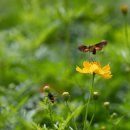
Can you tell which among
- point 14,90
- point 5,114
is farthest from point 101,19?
point 5,114

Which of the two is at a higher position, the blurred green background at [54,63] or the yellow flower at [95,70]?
the blurred green background at [54,63]

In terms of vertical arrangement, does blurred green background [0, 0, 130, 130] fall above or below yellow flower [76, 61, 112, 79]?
above

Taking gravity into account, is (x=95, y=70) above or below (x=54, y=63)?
below

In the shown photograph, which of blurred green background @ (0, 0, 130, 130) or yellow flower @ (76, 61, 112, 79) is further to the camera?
blurred green background @ (0, 0, 130, 130)

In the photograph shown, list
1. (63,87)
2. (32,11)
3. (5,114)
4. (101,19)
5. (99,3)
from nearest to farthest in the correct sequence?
(5,114), (63,87), (32,11), (101,19), (99,3)

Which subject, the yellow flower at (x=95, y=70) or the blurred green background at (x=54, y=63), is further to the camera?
the blurred green background at (x=54, y=63)

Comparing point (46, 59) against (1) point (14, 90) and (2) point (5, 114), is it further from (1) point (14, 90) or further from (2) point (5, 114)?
(2) point (5, 114)

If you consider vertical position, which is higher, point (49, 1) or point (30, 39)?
point (49, 1)

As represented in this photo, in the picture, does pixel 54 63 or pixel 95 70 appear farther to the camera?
pixel 54 63
